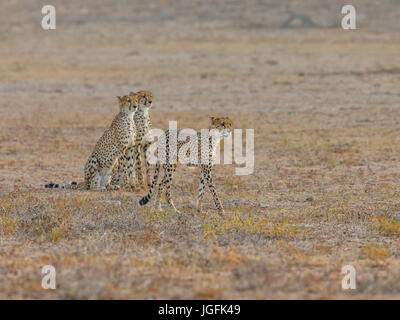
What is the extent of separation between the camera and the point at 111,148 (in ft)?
33.6

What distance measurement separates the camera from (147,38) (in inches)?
1441

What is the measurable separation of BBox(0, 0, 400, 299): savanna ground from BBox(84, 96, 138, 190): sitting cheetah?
1.13 ft

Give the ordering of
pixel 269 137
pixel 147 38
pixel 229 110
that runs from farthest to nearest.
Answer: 1. pixel 147 38
2. pixel 229 110
3. pixel 269 137

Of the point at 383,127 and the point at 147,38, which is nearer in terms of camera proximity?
the point at 383,127

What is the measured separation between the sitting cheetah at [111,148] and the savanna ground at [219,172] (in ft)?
1.13

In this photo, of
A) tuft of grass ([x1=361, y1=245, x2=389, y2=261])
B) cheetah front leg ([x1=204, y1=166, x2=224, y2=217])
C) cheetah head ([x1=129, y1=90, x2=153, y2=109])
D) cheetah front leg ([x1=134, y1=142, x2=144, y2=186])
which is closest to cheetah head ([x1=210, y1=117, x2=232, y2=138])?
cheetah front leg ([x1=204, y1=166, x2=224, y2=217])

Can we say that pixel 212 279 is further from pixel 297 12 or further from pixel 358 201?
pixel 297 12

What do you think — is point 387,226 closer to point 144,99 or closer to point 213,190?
point 213,190

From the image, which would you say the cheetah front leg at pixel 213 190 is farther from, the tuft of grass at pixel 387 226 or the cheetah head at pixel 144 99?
the cheetah head at pixel 144 99

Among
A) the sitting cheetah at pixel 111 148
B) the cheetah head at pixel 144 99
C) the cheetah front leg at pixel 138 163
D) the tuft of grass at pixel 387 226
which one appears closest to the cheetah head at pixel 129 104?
the sitting cheetah at pixel 111 148

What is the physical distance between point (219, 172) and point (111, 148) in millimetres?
2491

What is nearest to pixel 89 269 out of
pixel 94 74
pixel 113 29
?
pixel 94 74

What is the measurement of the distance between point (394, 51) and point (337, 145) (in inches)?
699

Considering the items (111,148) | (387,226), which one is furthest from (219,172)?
(387,226)
